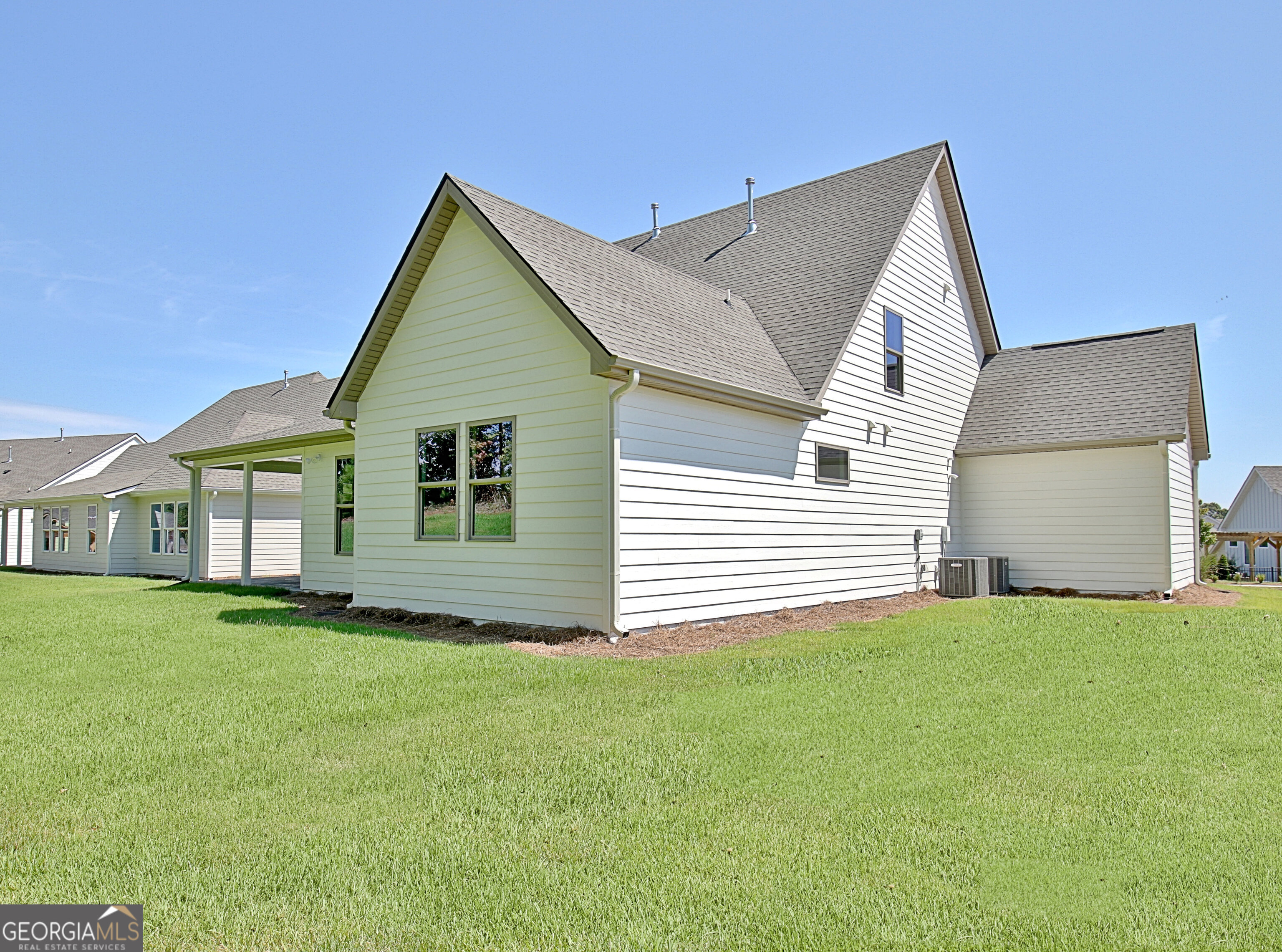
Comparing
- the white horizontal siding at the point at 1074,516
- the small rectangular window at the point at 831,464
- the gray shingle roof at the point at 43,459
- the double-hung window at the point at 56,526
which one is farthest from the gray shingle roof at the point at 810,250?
the gray shingle roof at the point at 43,459

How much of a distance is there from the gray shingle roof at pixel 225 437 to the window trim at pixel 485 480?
770 centimetres

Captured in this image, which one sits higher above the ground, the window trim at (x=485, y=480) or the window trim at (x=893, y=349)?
the window trim at (x=893, y=349)

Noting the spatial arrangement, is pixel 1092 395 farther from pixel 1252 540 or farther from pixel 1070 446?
pixel 1252 540

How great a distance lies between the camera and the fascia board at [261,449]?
53.0 feet

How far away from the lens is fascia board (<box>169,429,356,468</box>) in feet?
53.0

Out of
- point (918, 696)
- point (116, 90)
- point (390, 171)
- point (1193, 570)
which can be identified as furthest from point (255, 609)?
point (1193, 570)

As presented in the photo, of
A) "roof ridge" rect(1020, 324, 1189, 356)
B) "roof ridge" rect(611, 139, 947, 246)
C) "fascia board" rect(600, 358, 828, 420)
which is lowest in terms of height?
"fascia board" rect(600, 358, 828, 420)

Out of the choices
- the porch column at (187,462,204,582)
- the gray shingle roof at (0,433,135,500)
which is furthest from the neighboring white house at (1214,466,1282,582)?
the gray shingle roof at (0,433,135,500)

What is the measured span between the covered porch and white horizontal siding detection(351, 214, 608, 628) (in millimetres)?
A: 3477

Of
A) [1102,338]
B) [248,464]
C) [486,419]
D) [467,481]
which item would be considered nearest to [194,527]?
[248,464]

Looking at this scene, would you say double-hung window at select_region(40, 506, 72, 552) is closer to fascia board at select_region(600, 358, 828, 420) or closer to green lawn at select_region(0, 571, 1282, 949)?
green lawn at select_region(0, 571, 1282, 949)

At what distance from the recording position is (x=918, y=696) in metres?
6.48

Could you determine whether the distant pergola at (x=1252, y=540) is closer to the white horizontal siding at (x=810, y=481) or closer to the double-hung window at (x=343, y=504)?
the white horizontal siding at (x=810, y=481)

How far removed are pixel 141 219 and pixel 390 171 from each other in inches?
243
